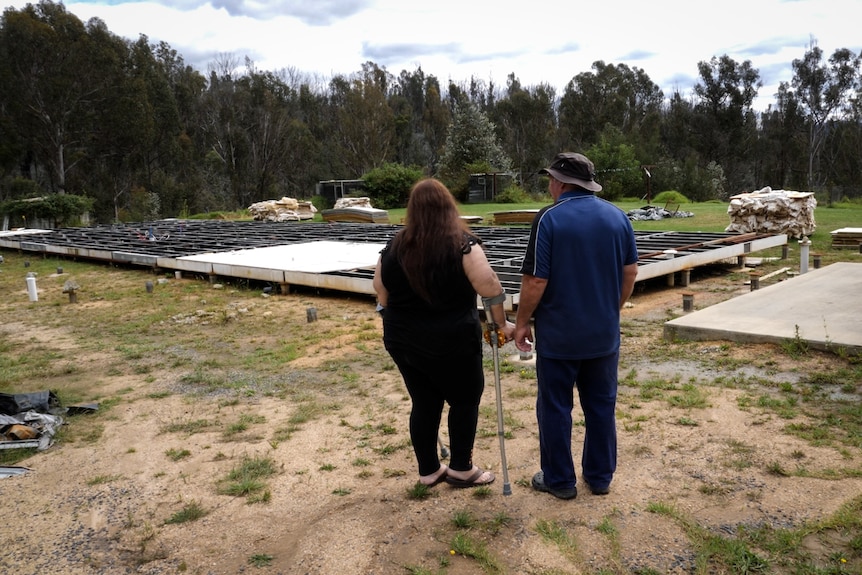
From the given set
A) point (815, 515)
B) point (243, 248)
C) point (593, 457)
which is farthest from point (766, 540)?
point (243, 248)

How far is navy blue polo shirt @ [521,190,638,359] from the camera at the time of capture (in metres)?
2.95

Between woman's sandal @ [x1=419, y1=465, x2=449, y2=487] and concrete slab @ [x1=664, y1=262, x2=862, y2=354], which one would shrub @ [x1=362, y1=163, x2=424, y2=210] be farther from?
woman's sandal @ [x1=419, y1=465, x2=449, y2=487]

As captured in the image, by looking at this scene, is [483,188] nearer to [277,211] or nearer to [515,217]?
[277,211]

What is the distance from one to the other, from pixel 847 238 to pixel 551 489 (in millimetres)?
11211

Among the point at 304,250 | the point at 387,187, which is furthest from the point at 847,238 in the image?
the point at 387,187

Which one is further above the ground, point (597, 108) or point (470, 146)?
point (597, 108)

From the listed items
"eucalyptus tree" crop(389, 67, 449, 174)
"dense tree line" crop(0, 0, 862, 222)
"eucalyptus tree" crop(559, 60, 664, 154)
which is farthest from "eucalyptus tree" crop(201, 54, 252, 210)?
"eucalyptus tree" crop(559, 60, 664, 154)

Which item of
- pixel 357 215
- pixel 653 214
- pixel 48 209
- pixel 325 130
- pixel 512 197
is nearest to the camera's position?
pixel 653 214

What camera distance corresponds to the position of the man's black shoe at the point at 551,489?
10.3 ft

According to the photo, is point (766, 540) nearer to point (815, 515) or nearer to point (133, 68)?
point (815, 515)

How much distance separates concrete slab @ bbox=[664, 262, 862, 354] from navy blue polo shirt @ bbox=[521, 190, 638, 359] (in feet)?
9.93

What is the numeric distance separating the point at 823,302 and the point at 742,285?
2.58m

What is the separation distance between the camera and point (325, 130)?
163 ft

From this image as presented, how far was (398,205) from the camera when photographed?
30203 mm
